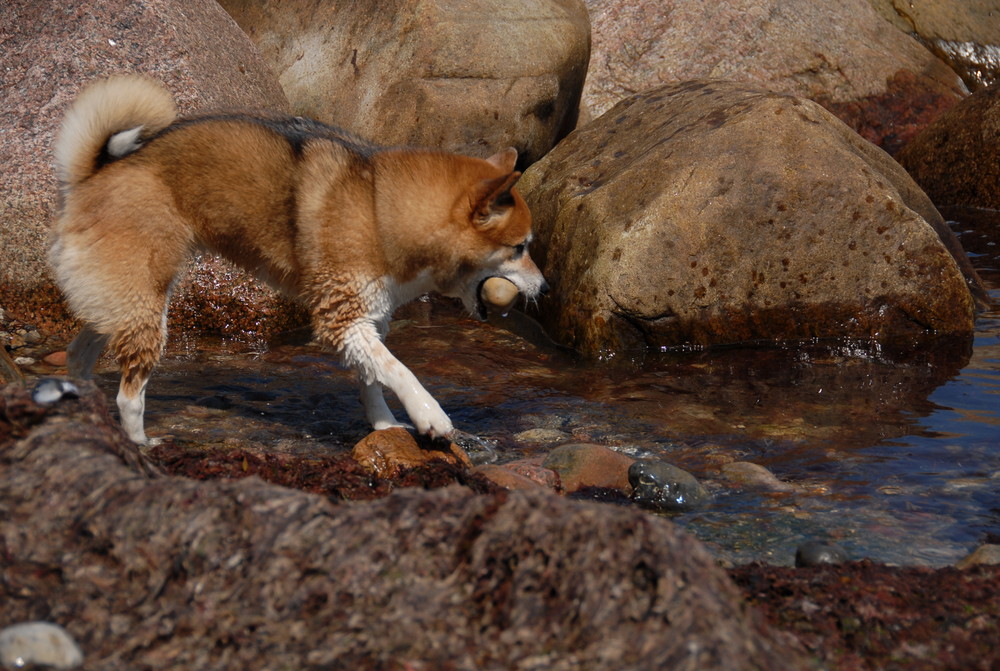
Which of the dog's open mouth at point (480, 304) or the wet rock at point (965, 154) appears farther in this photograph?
the wet rock at point (965, 154)

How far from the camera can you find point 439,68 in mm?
9266

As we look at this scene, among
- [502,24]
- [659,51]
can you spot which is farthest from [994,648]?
[659,51]

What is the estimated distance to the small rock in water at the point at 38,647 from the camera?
7.97 ft

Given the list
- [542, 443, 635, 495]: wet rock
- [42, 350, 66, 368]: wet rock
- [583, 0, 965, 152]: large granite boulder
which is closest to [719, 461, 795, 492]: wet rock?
[542, 443, 635, 495]: wet rock

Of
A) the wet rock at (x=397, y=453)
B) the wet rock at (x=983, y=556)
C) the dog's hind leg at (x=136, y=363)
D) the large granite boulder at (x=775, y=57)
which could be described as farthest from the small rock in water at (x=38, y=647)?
the large granite boulder at (x=775, y=57)

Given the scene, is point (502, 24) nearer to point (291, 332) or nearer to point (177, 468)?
point (291, 332)

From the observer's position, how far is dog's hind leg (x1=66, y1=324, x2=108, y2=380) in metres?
5.81

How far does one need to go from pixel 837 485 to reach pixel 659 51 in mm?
7878

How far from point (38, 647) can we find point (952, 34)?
49.2ft

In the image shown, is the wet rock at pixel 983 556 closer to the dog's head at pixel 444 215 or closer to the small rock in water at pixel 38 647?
the dog's head at pixel 444 215

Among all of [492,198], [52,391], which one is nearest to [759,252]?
[492,198]

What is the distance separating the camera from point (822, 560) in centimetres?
405

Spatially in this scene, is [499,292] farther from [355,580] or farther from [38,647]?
[38,647]

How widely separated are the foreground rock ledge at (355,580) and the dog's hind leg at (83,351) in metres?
2.95
